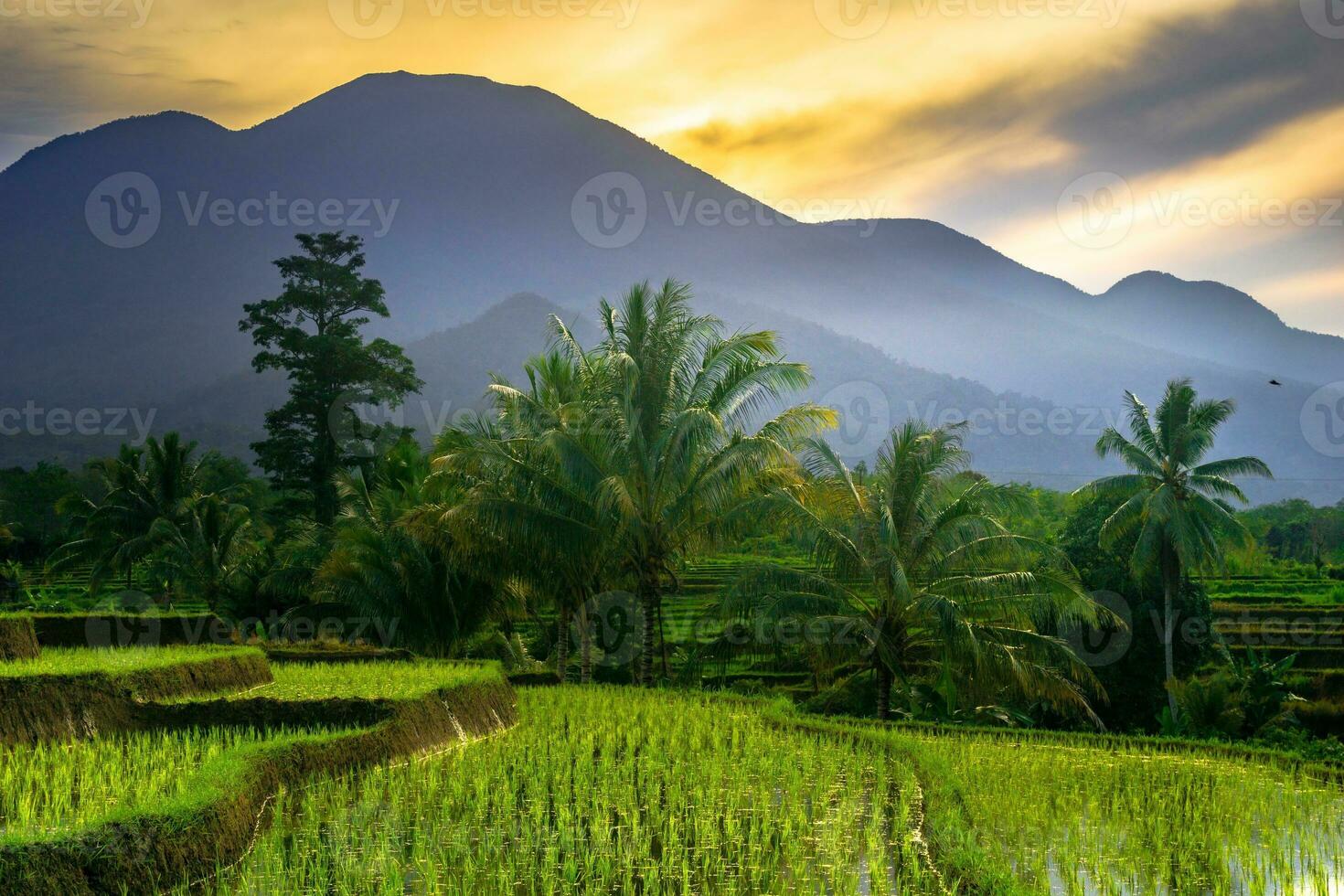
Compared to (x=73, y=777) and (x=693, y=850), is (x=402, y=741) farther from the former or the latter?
(x=693, y=850)

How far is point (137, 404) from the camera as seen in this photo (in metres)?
148

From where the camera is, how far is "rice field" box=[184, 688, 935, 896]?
6.45m

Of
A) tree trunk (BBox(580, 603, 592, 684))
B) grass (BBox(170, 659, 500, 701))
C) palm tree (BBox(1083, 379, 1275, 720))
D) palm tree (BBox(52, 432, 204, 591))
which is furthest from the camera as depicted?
palm tree (BBox(52, 432, 204, 591))

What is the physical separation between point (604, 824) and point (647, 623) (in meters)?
12.0

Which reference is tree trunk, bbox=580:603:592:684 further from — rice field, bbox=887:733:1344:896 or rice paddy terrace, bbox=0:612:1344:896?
rice field, bbox=887:733:1344:896

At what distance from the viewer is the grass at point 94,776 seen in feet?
21.1
